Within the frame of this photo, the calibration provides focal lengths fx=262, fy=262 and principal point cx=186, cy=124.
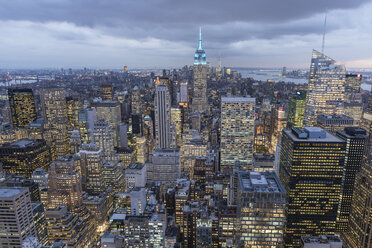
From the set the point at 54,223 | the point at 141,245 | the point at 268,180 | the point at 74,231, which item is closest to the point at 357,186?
the point at 268,180

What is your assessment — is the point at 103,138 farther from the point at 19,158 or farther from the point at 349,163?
the point at 349,163

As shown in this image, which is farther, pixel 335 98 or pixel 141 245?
pixel 335 98

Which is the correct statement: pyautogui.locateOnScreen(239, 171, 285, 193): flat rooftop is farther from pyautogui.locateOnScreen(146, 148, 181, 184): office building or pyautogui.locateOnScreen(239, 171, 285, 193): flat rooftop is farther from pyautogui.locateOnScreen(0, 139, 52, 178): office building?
pyautogui.locateOnScreen(0, 139, 52, 178): office building

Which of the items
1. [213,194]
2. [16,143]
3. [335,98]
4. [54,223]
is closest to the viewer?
[54,223]

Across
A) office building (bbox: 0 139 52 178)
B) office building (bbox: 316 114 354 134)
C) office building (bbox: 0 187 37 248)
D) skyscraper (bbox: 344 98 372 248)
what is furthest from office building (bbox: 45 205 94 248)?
office building (bbox: 316 114 354 134)

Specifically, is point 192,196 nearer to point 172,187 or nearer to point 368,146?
point 172,187

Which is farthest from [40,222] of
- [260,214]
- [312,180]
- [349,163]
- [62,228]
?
[349,163]
